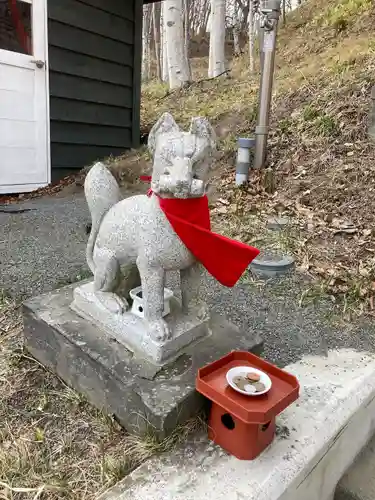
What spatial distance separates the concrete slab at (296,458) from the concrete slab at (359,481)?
51 millimetres

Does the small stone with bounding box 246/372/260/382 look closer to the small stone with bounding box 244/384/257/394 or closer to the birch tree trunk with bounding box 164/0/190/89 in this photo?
the small stone with bounding box 244/384/257/394

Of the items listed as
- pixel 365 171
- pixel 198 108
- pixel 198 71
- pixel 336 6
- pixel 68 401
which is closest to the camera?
pixel 68 401

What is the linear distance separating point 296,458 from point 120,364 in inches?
25.7

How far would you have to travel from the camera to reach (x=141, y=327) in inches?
59.9

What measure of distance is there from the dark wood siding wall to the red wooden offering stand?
4.07 meters

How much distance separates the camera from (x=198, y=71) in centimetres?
1404

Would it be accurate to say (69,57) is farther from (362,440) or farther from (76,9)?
(362,440)

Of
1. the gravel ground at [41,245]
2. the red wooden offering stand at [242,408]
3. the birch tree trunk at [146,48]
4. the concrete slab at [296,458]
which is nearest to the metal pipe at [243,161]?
the gravel ground at [41,245]

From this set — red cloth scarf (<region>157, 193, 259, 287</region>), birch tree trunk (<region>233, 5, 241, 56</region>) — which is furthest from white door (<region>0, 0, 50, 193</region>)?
birch tree trunk (<region>233, 5, 241, 56</region>)

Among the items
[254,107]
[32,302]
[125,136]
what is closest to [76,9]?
[125,136]

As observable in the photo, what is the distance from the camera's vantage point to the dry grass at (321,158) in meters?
2.87

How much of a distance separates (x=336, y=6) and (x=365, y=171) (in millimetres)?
5123

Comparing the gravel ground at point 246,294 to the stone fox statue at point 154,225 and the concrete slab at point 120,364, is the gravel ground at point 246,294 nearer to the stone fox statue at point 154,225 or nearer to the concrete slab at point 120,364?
the concrete slab at point 120,364

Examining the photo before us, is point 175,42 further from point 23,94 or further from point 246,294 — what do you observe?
point 246,294
